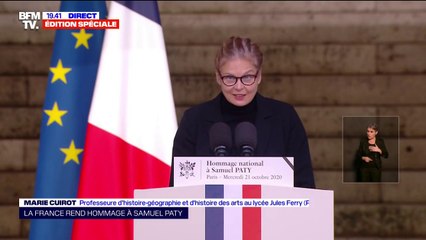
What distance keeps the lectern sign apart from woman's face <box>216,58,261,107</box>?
21.4 inches

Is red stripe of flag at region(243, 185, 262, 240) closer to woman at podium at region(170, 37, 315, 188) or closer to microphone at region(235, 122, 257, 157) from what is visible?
microphone at region(235, 122, 257, 157)

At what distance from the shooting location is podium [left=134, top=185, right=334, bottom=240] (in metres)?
2.31

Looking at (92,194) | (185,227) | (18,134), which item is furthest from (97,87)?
(185,227)

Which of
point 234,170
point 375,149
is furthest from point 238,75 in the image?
point 375,149

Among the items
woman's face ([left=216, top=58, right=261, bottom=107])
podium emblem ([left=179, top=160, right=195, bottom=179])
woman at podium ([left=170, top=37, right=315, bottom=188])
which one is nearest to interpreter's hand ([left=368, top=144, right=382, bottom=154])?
woman at podium ([left=170, top=37, right=315, bottom=188])

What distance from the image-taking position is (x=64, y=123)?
4629mm

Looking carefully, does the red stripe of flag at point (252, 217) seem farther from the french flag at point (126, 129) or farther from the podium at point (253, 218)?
the french flag at point (126, 129)

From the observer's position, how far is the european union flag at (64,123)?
462 centimetres

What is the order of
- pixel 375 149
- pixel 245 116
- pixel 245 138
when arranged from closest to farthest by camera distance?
1. pixel 245 138
2. pixel 245 116
3. pixel 375 149

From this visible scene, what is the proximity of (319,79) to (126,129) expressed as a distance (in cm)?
188

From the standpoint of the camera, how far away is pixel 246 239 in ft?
7.65
